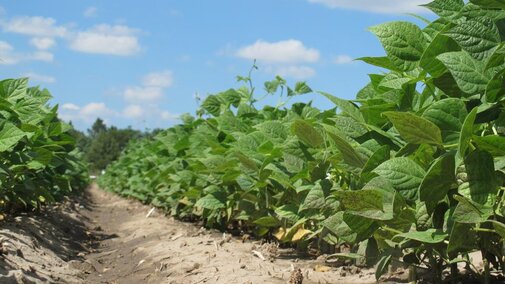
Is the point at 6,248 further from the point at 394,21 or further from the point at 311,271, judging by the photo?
the point at 394,21

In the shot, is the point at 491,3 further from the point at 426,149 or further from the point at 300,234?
the point at 300,234

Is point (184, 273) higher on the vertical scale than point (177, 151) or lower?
lower

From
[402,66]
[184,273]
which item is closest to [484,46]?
[402,66]

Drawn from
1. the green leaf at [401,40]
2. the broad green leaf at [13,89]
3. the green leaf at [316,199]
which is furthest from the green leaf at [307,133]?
the broad green leaf at [13,89]

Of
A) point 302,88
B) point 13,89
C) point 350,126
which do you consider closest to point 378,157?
point 350,126

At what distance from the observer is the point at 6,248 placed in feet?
14.7

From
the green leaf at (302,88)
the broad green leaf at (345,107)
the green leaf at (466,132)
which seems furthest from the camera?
the green leaf at (302,88)

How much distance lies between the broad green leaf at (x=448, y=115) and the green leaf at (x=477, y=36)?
0.56 ft

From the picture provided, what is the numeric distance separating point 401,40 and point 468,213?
2.24 ft

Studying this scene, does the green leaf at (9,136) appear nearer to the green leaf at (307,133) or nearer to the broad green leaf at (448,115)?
the green leaf at (307,133)

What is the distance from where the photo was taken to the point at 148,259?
5789 millimetres

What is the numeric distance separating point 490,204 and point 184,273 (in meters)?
2.93

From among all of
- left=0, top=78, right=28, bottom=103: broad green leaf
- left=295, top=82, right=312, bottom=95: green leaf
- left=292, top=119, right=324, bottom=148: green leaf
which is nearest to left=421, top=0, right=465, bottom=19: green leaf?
left=292, top=119, right=324, bottom=148: green leaf

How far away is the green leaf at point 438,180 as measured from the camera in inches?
80.3
